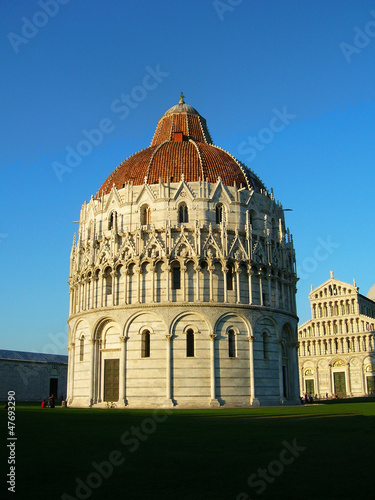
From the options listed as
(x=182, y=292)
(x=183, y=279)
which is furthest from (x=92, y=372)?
(x=183, y=279)

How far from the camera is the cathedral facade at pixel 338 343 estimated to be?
316ft

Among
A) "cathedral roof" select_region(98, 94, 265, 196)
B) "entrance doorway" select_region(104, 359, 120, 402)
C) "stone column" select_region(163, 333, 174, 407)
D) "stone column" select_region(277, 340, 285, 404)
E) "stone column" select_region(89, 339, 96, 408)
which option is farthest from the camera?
"cathedral roof" select_region(98, 94, 265, 196)

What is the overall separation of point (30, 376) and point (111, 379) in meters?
43.3

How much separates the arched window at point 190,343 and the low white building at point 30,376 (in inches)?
1604

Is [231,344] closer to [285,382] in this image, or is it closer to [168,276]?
[168,276]

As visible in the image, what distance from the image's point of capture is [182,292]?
137 feet

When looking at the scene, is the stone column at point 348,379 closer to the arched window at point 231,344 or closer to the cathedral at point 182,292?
the cathedral at point 182,292

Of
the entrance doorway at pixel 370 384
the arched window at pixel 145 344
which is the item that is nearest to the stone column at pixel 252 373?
the arched window at pixel 145 344

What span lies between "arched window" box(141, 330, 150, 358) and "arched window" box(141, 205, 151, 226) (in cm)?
957

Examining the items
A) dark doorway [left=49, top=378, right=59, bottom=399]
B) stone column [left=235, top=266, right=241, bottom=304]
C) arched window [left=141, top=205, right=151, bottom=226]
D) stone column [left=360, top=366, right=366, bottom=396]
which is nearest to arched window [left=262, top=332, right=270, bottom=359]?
stone column [left=235, top=266, right=241, bottom=304]

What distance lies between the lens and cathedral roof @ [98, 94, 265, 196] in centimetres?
4681

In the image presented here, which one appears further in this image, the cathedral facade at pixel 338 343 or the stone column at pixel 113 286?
the cathedral facade at pixel 338 343

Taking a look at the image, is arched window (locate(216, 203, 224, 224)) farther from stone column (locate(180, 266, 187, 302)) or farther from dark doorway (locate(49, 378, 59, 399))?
dark doorway (locate(49, 378, 59, 399))

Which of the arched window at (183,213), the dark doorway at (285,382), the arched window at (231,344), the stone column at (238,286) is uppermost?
the arched window at (183,213)
